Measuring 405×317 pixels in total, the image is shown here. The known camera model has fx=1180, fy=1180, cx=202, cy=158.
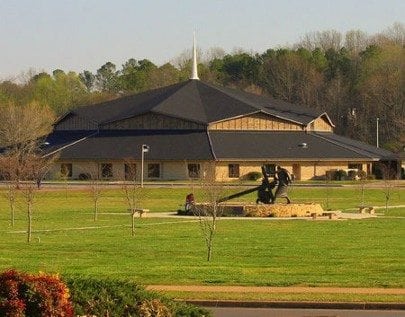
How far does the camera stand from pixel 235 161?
304 ft

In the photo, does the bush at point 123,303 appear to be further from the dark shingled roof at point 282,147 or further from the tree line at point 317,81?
the tree line at point 317,81

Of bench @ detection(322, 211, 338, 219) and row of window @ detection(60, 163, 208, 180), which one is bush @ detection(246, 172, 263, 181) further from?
bench @ detection(322, 211, 338, 219)

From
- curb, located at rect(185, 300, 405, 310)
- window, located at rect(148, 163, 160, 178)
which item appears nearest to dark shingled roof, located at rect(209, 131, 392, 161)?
window, located at rect(148, 163, 160, 178)

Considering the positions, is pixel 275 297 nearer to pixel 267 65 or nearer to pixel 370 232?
pixel 370 232

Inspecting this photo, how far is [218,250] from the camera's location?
110 feet

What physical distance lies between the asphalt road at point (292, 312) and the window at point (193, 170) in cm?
7044

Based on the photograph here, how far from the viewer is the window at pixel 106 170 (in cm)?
9525

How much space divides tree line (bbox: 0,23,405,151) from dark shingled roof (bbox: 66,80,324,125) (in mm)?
17588

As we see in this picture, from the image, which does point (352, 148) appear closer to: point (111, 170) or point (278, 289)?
point (111, 170)

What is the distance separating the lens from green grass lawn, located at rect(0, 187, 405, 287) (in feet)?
84.3

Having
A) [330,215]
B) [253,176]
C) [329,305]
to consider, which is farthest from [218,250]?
[253,176]

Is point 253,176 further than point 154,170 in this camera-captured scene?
No

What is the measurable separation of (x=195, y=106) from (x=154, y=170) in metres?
11.1

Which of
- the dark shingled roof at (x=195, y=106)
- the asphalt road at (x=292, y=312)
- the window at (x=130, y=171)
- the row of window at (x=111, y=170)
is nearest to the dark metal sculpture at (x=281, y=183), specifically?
the window at (x=130, y=171)
